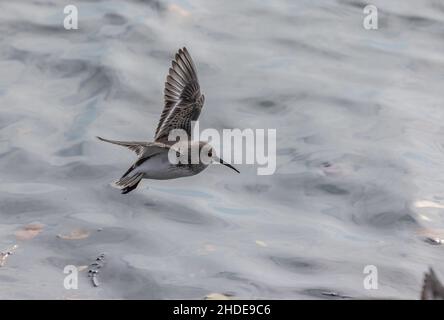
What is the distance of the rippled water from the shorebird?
1.16 metres

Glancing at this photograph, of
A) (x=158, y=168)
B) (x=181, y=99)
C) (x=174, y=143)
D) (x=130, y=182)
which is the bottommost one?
(x=130, y=182)

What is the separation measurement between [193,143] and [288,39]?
6.60m

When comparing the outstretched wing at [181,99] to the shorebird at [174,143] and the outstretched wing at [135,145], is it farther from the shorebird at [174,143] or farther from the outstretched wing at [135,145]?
the outstretched wing at [135,145]

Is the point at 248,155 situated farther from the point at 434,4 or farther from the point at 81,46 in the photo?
the point at 434,4

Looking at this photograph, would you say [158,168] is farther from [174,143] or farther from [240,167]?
[240,167]

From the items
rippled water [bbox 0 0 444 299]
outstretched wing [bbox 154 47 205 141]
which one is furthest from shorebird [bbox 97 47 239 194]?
rippled water [bbox 0 0 444 299]

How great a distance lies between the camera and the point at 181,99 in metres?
9.87

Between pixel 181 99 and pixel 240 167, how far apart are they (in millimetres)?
2393

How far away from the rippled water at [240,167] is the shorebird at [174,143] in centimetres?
116

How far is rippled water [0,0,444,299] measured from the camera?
32.8 ft

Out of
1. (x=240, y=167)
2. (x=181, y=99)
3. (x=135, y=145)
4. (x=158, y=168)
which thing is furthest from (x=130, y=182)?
(x=240, y=167)

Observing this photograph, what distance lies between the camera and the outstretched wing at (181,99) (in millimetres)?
9617

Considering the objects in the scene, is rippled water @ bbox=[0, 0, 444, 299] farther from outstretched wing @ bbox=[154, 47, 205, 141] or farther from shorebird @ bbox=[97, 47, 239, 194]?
outstretched wing @ bbox=[154, 47, 205, 141]

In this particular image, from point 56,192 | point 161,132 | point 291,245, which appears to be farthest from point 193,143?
point 56,192
